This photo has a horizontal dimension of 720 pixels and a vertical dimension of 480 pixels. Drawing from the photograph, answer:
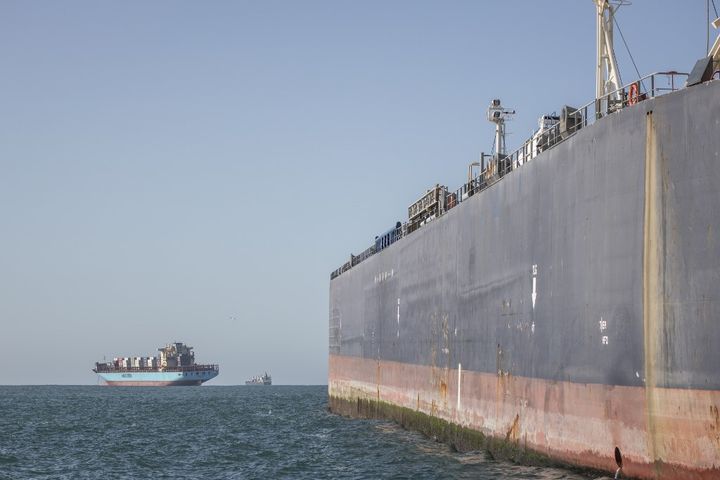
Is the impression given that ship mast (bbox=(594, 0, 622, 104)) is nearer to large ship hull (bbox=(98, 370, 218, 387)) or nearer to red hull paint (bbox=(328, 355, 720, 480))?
red hull paint (bbox=(328, 355, 720, 480))

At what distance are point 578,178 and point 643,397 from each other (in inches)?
212

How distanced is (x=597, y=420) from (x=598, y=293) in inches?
96.3

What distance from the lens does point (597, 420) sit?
688 inches

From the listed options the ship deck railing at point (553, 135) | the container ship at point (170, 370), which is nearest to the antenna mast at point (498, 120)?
the ship deck railing at point (553, 135)

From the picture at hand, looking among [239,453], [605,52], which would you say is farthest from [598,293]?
[239,453]

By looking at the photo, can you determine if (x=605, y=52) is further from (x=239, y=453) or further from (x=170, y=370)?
(x=170, y=370)

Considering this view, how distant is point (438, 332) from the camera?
103ft

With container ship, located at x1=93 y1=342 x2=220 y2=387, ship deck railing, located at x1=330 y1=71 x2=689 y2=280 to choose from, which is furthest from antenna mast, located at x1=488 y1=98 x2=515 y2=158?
container ship, located at x1=93 y1=342 x2=220 y2=387

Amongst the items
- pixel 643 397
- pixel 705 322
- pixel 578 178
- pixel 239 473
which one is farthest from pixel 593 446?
pixel 239 473

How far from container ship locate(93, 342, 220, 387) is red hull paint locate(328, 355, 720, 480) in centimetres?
15143

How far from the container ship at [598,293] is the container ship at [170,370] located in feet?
492

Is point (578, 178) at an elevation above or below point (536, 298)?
above

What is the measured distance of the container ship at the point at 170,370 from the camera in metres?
176

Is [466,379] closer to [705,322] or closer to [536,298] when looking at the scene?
[536,298]
